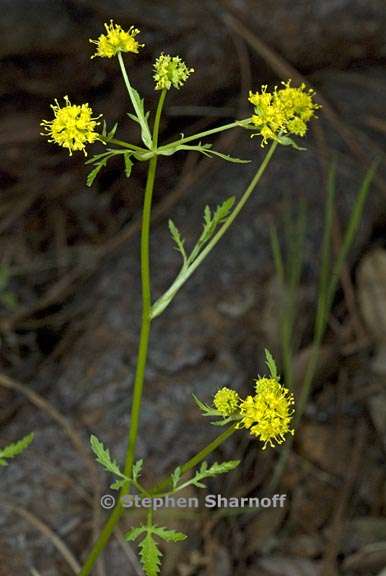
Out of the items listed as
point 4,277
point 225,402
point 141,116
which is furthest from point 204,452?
point 4,277

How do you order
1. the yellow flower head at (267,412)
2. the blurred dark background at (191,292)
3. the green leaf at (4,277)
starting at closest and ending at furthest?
the yellow flower head at (267,412), the blurred dark background at (191,292), the green leaf at (4,277)

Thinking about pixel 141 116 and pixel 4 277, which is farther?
pixel 4 277

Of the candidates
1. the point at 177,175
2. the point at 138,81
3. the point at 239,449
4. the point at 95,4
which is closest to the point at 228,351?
the point at 239,449

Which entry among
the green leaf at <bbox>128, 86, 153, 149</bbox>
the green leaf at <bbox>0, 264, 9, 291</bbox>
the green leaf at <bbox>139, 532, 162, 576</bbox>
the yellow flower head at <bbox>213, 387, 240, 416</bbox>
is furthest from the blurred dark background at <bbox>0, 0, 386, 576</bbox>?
the green leaf at <bbox>128, 86, 153, 149</bbox>

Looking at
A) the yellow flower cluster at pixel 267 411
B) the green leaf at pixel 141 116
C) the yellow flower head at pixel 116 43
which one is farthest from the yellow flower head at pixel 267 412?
the yellow flower head at pixel 116 43

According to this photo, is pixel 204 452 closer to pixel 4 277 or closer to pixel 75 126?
pixel 75 126

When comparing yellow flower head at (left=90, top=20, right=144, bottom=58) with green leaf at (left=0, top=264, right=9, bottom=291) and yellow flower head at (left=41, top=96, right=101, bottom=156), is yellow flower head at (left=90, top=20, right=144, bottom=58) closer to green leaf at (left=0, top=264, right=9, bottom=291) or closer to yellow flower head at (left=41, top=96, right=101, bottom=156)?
yellow flower head at (left=41, top=96, right=101, bottom=156)

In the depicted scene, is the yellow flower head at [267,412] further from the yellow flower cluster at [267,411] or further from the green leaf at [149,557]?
the green leaf at [149,557]

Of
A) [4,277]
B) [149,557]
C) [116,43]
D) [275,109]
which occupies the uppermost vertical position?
[4,277]
